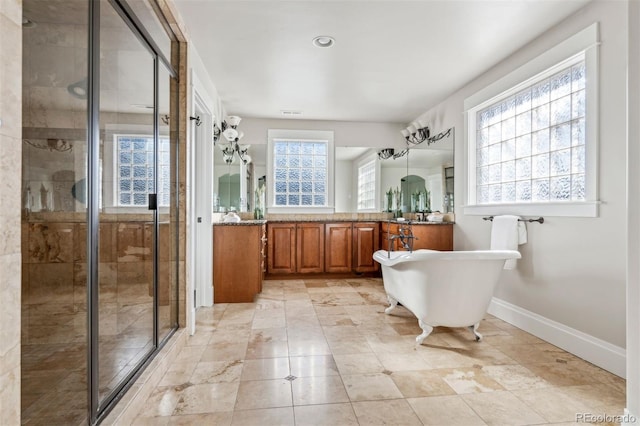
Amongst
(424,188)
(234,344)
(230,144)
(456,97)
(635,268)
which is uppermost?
(456,97)

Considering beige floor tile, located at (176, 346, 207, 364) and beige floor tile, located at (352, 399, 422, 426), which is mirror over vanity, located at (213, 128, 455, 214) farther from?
beige floor tile, located at (352, 399, 422, 426)

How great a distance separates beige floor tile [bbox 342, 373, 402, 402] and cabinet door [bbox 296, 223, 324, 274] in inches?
109

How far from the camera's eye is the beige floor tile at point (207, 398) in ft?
5.32

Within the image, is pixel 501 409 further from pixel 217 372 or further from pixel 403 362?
pixel 217 372

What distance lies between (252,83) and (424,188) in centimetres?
249

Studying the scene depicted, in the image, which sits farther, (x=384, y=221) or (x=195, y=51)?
(x=384, y=221)

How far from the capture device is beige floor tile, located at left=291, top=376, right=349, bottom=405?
1693mm

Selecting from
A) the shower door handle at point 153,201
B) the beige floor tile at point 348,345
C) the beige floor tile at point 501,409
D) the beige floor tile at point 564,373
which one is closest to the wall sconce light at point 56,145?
the shower door handle at point 153,201

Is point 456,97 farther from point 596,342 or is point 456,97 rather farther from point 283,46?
point 596,342

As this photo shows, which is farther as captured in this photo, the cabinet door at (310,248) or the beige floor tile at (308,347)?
the cabinet door at (310,248)

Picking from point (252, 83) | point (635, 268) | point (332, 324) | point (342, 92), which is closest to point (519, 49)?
point (342, 92)

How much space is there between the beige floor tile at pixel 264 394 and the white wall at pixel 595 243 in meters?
1.95

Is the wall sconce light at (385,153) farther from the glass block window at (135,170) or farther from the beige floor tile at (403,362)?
the glass block window at (135,170)

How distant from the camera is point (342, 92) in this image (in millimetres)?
3861
